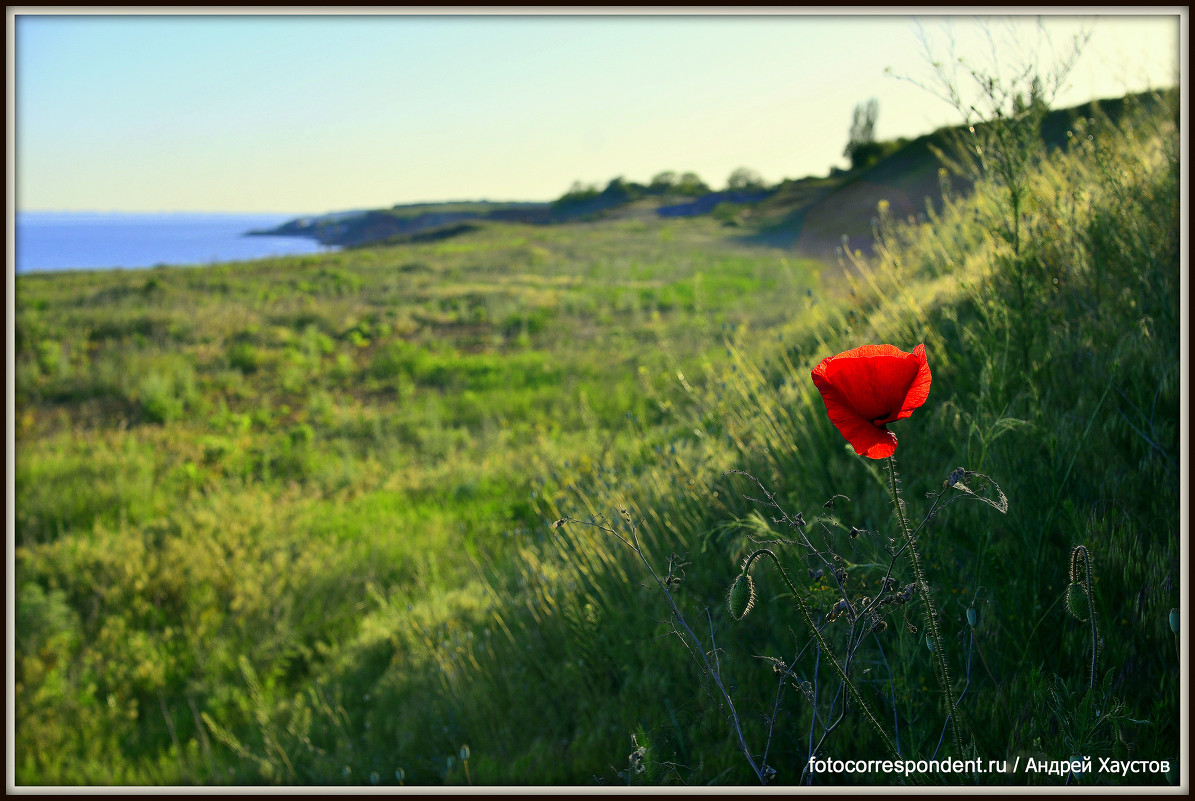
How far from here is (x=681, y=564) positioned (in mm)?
1554

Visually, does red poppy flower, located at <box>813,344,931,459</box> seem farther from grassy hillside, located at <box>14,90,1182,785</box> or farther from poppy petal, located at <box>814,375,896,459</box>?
grassy hillside, located at <box>14,90,1182,785</box>

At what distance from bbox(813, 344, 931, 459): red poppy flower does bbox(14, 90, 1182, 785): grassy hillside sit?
1.02ft

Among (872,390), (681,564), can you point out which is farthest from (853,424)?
(681,564)

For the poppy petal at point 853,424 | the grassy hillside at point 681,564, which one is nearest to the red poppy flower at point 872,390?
the poppy petal at point 853,424

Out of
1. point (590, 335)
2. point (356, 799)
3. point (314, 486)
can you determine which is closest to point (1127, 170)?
point (356, 799)

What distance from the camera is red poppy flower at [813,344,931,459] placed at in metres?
1.12

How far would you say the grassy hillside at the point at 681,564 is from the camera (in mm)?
1696

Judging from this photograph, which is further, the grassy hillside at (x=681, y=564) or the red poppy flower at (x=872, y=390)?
the grassy hillside at (x=681, y=564)

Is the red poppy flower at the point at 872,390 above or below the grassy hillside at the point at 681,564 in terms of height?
above

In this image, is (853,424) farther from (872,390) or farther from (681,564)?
(681,564)

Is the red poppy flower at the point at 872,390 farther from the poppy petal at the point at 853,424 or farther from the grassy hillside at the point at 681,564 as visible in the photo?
the grassy hillside at the point at 681,564

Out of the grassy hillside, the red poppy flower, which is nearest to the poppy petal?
the red poppy flower

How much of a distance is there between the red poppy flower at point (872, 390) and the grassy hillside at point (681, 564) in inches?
12.3

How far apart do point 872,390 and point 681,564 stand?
648mm
